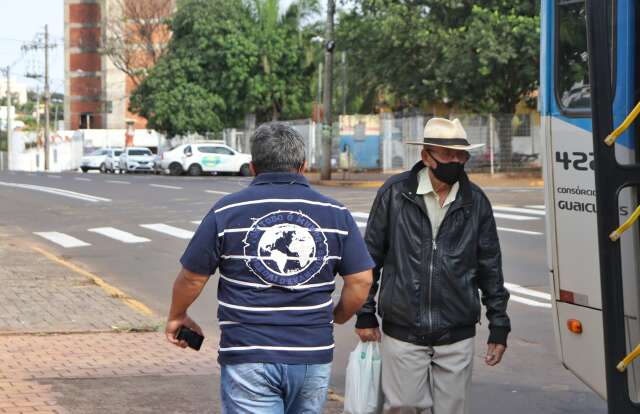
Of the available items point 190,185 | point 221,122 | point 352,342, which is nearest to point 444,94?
point 190,185

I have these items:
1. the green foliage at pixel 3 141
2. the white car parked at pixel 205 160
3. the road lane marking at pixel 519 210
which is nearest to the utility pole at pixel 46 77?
the green foliage at pixel 3 141

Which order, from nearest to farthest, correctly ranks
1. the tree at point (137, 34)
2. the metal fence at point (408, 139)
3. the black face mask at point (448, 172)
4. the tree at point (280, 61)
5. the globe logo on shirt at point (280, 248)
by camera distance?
the globe logo on shirt at point (280, 248)
the black face mask at point (448, 172)
the metal fence at point (408, 139)
the tree at point (280, 61)
the tree at point (137, 34)

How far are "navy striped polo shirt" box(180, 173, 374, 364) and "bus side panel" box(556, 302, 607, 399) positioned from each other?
7.10 ft

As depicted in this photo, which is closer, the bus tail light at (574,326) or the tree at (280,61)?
the bus tail light at (574,326)

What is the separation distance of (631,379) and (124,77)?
10477 cm

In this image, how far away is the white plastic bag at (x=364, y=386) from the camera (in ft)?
18.3

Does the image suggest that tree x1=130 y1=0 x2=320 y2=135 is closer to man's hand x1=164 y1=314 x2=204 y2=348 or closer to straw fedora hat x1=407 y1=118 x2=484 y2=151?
straw fedora hat x1=407 y1=118 x2=484 y2=151

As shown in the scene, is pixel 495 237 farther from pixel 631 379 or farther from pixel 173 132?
pixel 173 132

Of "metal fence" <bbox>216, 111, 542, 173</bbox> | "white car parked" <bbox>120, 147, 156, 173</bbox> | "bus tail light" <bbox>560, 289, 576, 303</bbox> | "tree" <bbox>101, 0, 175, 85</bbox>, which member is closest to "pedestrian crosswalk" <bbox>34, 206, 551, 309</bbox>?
"metal fence" <bbox>216, 111, 542, 173</bbox>

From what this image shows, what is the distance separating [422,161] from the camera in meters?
5.72

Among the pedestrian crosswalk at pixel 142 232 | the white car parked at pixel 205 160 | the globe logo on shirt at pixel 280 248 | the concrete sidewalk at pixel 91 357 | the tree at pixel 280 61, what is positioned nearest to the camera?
the globe logo on shirt at pixel 280 248

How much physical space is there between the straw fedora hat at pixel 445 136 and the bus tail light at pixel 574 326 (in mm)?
1235

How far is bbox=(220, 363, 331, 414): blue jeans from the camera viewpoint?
4.30 meters

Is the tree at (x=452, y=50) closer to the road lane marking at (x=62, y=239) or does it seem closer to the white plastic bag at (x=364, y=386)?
the road lane marking at (x=62, y=239)
